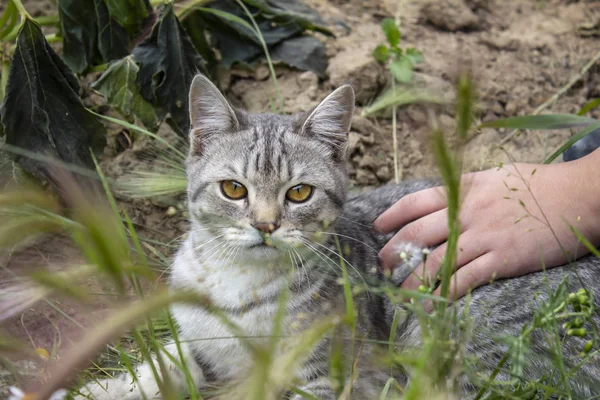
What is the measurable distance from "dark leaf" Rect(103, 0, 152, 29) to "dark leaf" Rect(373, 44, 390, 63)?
1.44 metres

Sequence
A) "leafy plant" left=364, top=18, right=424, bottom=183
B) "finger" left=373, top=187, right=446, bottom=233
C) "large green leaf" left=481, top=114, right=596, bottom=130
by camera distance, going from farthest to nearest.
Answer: "leafy plant" left=364, top=18, right=424, bottom=183 → "finger" left=373, top=187, right=446, bottom=233 → "large green leaf" left=481, top=114, right=596, bottom=130

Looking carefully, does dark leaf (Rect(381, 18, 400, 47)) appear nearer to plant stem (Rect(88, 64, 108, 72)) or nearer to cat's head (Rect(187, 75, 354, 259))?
cat's head (Rect(187, 75, 354, 259))

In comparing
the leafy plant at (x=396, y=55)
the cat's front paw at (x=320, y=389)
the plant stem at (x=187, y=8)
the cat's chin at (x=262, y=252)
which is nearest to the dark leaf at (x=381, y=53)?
the leafy plant at (x=396, y=55)

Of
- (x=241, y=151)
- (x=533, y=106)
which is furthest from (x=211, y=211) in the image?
(x=533, y=106)

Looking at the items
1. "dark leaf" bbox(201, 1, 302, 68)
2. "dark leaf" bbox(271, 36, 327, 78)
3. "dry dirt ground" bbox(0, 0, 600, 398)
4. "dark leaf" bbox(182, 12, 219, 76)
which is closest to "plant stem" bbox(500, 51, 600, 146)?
"dry dirt ground" bbox(0, 0, 600, 398)

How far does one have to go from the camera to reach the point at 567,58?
4.75 metres

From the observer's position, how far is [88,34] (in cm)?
361

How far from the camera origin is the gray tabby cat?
8.27 feet

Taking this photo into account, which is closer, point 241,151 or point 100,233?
point 100,233

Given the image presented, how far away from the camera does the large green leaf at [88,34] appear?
139 inches

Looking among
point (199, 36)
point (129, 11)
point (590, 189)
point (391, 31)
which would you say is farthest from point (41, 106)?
point (590, 189)

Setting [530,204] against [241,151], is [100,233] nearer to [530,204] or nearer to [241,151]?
[241,151]

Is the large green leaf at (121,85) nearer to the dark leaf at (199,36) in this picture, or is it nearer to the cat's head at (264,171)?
the dark leaf at (199,36)

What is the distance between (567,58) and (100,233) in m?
4.36
